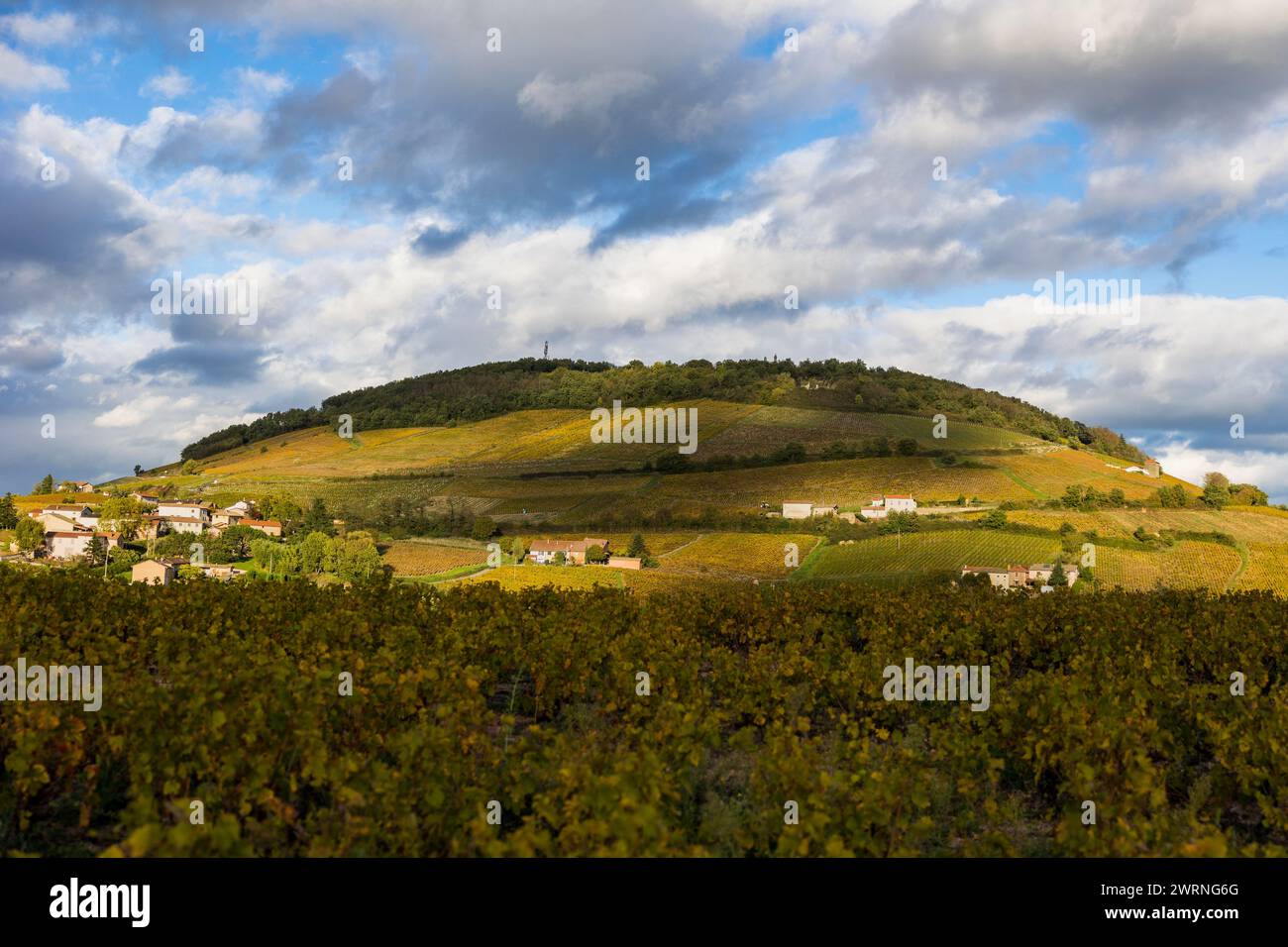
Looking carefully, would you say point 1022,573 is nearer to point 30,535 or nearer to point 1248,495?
point 1248,495

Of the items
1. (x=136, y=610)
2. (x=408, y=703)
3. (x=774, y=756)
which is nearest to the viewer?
(x=774, y=756)

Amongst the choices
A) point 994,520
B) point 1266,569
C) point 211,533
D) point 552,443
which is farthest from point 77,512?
point 1266,569

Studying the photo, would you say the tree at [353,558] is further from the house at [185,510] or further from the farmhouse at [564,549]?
the house at [185,510]

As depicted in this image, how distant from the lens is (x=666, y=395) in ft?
477

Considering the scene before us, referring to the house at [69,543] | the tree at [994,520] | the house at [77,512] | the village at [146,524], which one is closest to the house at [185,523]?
the village at [146,524]

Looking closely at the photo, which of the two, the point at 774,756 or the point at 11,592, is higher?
the point at 11,592

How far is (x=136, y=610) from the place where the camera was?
62.4ft

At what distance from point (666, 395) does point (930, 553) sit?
7551 cm

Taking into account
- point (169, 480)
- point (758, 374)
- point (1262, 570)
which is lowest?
point (1262, 570)

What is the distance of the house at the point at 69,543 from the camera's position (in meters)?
88.6

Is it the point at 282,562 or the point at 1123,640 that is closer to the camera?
the point at 1123,640

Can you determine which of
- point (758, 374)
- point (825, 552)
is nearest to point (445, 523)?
point (825, 552)
